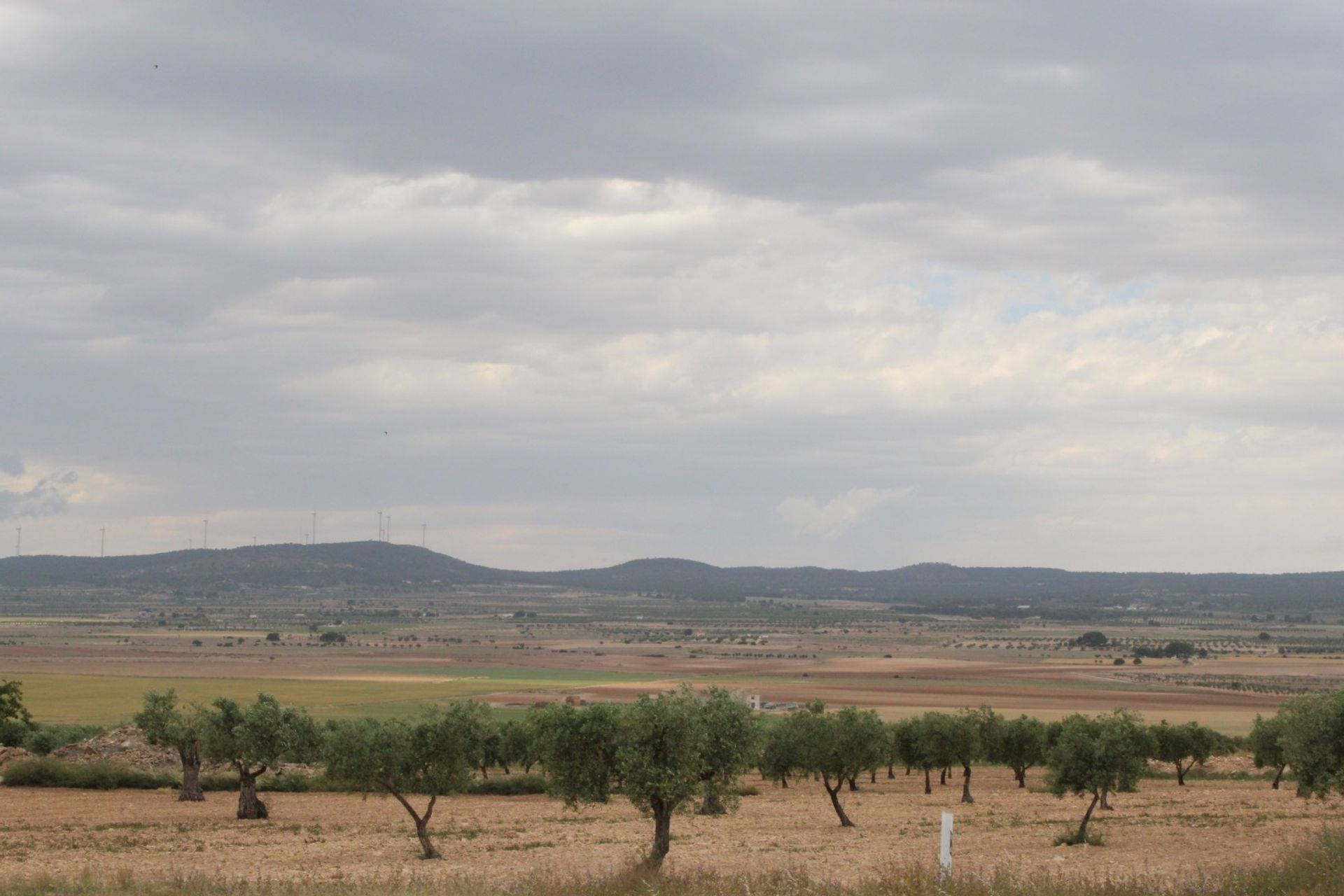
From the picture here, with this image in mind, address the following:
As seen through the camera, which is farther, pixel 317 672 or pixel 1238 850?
pixel 317 672

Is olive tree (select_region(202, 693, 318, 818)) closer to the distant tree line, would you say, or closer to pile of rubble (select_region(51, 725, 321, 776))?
the distant tree line

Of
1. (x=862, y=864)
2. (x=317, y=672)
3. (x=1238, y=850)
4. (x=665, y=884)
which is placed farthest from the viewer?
(x=317, y=672)

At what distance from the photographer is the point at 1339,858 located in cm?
2389

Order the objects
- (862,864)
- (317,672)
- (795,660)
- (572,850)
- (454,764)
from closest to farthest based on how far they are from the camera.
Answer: (862,864) < (572,850) < (454,764) < (317,672) < (795,660)

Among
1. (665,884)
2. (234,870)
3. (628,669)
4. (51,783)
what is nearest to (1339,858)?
(665,884)

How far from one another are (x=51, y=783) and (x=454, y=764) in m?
32.8

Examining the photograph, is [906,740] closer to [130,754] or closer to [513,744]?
[513,744]

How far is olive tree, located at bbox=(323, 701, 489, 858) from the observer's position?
4394 centimetres

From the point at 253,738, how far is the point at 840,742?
26574 mm

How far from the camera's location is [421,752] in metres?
44.1

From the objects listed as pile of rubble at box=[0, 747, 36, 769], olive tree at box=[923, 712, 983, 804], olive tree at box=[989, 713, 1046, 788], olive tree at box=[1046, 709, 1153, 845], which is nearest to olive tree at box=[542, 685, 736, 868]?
olive tree at box=[1046, 709, 1153, 845]

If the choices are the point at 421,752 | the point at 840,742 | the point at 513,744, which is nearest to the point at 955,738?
the point at 840,742

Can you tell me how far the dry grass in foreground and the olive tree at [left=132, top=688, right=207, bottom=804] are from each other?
33870 millimetres

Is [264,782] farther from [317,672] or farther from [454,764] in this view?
[317,672]
